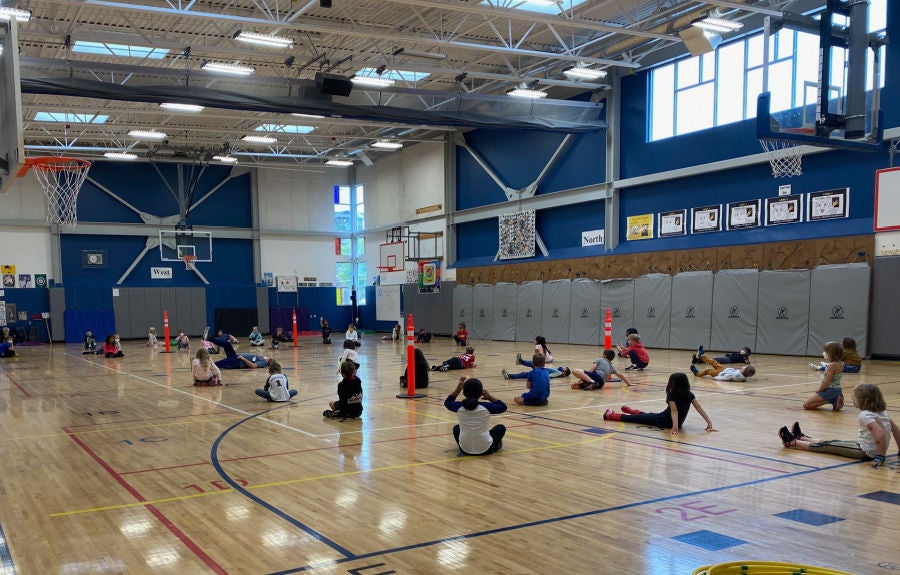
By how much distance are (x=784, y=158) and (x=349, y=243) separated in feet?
90.1

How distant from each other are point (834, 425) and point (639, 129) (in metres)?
18.1

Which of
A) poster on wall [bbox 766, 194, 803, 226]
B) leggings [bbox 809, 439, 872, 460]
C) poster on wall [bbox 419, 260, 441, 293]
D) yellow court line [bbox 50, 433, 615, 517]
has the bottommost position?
yellow court line [bbox 50, 433, 615, 517]

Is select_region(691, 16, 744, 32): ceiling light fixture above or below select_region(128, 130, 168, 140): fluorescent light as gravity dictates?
above

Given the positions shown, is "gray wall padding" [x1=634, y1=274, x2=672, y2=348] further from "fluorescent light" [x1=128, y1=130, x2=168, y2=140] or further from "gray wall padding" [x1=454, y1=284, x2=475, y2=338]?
"fluorescent light" [x1=128, y1=130, x2=168, y2=140]

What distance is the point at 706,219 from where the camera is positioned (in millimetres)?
23734

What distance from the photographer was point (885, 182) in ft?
61.5

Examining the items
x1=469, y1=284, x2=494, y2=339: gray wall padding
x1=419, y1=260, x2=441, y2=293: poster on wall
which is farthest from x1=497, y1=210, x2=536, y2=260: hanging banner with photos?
x1=419, y1=260, x2=441, y2=293: poster on wall

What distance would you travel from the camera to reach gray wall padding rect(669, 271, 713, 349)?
23.2m

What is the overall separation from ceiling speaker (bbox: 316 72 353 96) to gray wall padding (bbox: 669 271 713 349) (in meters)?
12.5

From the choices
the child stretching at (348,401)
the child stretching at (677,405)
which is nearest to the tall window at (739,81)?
the child stretching at (677,405)

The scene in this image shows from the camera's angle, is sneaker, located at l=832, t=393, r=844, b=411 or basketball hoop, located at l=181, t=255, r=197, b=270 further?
basketball hoop, located at l=181, t=255, r=197, b=270

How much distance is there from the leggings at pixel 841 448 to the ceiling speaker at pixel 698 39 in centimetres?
1306

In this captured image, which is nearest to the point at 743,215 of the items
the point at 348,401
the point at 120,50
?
the point at 348,401

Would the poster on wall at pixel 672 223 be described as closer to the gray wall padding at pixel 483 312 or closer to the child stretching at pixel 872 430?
the gray wall padding at pixel 483 312
